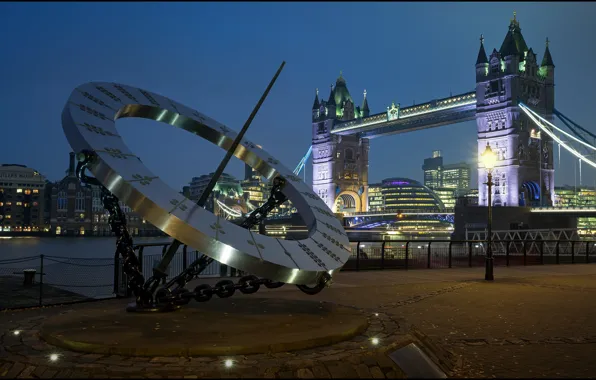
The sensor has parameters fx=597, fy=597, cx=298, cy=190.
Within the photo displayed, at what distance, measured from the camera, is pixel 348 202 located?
3807 inches

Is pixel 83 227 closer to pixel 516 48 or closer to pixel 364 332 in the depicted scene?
pixel 516 48

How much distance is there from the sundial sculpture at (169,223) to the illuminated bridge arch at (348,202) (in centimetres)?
8516

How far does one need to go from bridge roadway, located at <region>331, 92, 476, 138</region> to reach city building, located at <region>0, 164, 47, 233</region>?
4917 centimetres

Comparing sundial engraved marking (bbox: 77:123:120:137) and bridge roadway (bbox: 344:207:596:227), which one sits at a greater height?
sundial engraved marking (bbox: 77:123:120:137)

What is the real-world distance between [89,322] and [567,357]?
4.93m

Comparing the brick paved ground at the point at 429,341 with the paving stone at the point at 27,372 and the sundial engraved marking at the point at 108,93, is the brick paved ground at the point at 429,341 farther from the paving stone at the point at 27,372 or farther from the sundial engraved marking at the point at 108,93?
the sundial engraved marking at the point at 108,93

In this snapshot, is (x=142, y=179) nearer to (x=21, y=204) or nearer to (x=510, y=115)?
(x=510, y=115)

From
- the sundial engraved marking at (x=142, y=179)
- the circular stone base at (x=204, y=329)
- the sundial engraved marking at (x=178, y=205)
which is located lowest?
the circular stone base at (x=204, y=329)

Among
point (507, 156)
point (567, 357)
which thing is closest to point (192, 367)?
point (567, 357)

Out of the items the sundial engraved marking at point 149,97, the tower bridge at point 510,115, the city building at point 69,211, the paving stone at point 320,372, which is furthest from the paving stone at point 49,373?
the city building at point 69,211

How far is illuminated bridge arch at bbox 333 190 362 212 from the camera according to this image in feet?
309

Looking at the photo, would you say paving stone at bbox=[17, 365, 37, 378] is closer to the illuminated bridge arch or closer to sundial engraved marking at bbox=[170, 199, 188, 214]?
sundial engraved marking at bbox=[170, 199, 188, 214]

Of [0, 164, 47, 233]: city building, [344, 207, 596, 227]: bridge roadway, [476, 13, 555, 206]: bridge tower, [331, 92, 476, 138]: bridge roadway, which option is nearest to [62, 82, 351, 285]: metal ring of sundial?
[344, 207, 596, 227]: bridge roadway

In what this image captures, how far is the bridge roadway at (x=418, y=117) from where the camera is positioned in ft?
226
